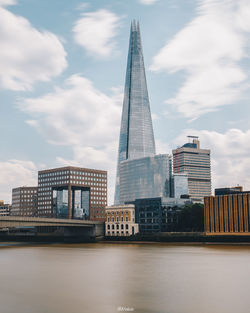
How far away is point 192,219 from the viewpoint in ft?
545

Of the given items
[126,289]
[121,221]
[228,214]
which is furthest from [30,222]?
[126,289]

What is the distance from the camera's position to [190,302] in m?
34.9

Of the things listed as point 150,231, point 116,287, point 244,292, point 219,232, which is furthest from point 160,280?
point 150,231

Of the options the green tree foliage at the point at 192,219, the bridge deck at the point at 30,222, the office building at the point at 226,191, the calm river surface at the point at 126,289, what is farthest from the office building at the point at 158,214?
the calm river surface at the point at 126,289

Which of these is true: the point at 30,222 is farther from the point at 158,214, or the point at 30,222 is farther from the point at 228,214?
the point at 228,214

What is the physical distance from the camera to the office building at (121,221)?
180875 millimetres

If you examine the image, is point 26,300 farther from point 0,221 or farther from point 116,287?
point 0,221

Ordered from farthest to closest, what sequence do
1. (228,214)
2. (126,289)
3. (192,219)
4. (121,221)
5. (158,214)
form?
(121,221) < (158,214) < (192,219) < (228,214) < (126,289)

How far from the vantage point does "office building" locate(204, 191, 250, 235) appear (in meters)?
146

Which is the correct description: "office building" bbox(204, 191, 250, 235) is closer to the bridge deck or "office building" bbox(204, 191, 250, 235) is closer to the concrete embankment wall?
the concrete embankment wall

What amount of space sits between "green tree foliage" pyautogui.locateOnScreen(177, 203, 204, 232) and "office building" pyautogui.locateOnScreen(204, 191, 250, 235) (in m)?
12.4

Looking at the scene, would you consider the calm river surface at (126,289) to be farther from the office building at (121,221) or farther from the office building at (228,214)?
the office building at (121,221)

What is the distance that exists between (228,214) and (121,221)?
50644mm

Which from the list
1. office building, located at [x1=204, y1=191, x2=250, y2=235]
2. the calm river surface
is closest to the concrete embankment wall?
office building, located at [x1=204, y1=191, x2=250, y2=235]
